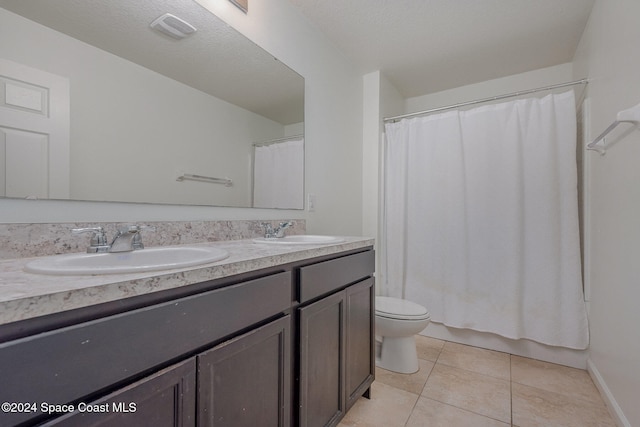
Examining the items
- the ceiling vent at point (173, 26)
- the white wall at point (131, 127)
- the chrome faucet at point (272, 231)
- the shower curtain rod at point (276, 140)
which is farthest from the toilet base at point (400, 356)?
the ceiling vent at point (173, 26)

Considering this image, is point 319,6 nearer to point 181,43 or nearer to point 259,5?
point 259,5

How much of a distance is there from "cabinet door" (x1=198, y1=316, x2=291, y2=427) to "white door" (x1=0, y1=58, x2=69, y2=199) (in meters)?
0.72

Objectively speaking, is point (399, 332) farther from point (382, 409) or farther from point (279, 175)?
point (279, 175)

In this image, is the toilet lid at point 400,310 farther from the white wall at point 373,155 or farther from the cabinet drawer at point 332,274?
the white wall at point 373,155

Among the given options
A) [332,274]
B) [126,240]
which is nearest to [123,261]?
[126,240]

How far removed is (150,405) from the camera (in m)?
0.57

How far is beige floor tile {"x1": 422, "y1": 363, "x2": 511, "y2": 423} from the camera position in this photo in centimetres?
146

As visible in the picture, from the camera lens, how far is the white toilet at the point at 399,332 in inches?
67.1

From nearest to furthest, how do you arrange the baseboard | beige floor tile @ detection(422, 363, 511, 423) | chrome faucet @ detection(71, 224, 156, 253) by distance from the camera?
chrome faucet @ detection(71, 224, 156, 253), the baseboard, beige floor tile @ detection(422, 363, 511, 423)

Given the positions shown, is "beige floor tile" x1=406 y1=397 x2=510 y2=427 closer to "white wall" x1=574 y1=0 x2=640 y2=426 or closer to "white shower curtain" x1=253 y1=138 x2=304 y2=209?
"white wall" x1=574 y1=0 x2=640 y2=426

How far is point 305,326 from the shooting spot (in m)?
1.02

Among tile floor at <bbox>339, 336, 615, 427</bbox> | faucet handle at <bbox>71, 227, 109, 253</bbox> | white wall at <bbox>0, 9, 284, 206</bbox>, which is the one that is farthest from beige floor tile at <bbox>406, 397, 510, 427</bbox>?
faucet handle at <bbox>71, 227, 109, 253</bbox>

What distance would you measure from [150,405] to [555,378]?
220cm

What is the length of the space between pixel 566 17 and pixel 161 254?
2.60 metres
